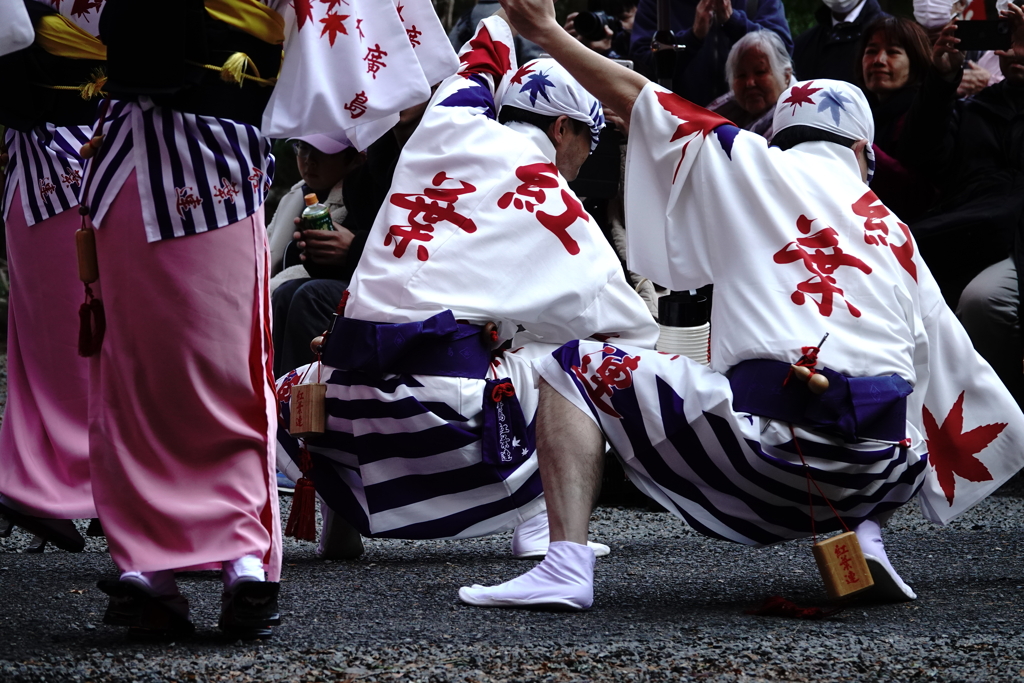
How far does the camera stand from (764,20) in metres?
5.88

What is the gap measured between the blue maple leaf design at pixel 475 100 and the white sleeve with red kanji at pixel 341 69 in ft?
2.49

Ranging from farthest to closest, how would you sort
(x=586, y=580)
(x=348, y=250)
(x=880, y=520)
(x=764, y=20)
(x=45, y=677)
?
(x=764, y=20) < (x=348, y=250) < (x=880, y=520) < (x=586, y=580) < (x=45, y=677)

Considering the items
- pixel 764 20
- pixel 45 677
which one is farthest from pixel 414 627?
pixel 764 20

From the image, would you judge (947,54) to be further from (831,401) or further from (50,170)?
(50,170)

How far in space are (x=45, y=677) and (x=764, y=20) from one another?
486 cm

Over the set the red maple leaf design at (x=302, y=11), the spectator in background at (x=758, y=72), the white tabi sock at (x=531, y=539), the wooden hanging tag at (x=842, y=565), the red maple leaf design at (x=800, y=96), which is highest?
the red maple leaf design at (x=302, y=11)

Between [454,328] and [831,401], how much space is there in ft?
3.41

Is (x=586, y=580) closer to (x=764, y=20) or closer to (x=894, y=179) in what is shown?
(x=894, y=179)

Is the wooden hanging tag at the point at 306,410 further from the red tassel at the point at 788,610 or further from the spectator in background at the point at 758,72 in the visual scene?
the spectator in background at the point at 758,72

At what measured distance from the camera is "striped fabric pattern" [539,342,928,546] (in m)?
2.62

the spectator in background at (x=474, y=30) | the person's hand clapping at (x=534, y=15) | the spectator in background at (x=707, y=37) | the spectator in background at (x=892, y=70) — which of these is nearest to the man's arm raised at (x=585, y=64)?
the person's hand clapping at (x=534, y=15)

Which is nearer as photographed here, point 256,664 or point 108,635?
point 256,664

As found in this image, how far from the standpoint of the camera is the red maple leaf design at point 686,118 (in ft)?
9.19

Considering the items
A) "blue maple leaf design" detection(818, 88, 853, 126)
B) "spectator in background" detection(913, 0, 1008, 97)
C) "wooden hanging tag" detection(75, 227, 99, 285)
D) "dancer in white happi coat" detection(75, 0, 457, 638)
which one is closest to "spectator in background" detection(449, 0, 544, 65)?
"spectator in background" detection(913, 0, 1008, 97)
